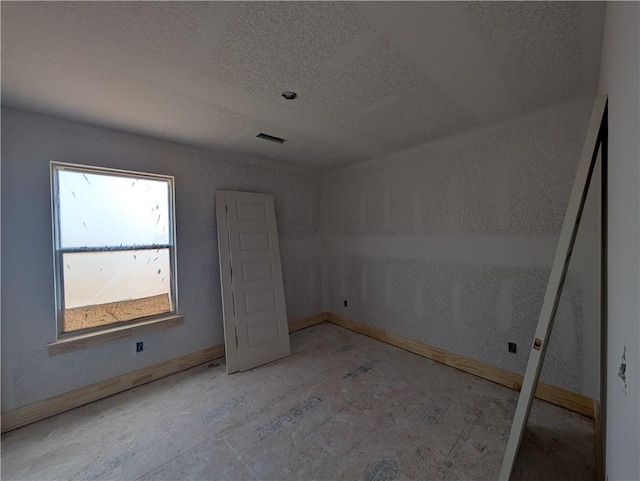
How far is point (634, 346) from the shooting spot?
69 cm

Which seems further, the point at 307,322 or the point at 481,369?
the point at 307,322

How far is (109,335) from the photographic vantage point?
96.7 inches

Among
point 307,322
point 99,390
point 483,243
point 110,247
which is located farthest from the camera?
point 307,322

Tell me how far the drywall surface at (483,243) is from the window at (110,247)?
8.38ft

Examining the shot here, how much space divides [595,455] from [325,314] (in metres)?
Answer: 3.21

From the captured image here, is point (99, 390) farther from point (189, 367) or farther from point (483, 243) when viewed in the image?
point (483, 243)

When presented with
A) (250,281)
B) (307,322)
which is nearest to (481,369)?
(307,322)

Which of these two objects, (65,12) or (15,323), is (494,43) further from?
(15,323)

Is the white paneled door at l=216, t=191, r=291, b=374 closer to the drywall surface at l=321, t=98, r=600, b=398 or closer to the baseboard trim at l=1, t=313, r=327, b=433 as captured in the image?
the baseboard trim at l=1, t=313, r=327, b=433

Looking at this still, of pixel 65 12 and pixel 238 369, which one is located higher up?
pixel 65 12

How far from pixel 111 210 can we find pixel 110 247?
36 cm

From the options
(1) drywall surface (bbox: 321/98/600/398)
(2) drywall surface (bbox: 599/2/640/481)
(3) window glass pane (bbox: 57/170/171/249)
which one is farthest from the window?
(2) drywall surface (bbox: 599/2/640/481)

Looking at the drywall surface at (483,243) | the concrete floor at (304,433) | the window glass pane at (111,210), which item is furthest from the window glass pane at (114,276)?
the drywall surface at (483,243)

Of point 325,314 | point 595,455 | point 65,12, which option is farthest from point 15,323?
point 595,455
